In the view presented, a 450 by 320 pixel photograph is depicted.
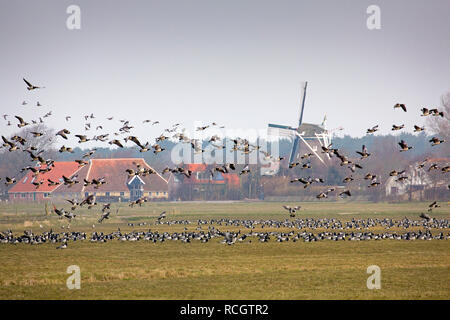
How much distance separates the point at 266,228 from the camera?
227 ft

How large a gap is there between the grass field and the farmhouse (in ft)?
314

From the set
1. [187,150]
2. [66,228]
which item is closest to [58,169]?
[187,150]

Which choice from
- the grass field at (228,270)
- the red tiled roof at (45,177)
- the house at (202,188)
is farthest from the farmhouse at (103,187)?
the grass field at (228,270)

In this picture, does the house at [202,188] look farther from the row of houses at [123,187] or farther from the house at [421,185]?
the house at [421,185]

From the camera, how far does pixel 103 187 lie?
484ft

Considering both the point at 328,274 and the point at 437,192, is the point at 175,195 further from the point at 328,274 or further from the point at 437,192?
the point at 328,274

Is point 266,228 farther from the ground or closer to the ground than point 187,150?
closer to the ground

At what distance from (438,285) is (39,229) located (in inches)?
1845

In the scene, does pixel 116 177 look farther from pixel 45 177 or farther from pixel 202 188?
pixel 45 177

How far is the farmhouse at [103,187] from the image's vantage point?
147m

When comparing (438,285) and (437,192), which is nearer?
(438,285)

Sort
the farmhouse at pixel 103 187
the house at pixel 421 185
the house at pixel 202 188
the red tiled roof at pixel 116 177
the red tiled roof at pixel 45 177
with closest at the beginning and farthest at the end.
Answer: the house at pixel 421 185, the farmhouse at pixel 103 187, the red tiled roof at pixel 116 177, the house at pixel 202 188, the red tiled roof at pixel 45 177

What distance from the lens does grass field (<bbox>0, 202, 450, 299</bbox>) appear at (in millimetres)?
29312

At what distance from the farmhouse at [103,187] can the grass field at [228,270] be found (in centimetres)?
9568
